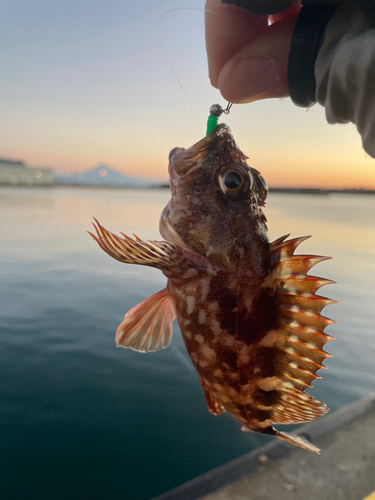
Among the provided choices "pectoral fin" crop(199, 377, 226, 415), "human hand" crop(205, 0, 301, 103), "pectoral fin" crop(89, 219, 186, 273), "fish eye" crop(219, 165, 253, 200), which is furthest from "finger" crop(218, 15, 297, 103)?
"pectoral fin" crop(199, 377, 226, 415)

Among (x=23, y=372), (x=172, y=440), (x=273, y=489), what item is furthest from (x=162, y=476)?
(x=23, y=372)

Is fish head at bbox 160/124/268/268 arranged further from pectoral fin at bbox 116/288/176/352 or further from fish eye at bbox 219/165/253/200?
pectoral fin at bbox 116/288/176/352

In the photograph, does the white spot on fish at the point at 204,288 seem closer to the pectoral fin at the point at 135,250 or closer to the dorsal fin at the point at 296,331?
the pectoral fin at the point at 135,250

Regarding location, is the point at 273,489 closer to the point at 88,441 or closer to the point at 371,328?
the point at 88,441

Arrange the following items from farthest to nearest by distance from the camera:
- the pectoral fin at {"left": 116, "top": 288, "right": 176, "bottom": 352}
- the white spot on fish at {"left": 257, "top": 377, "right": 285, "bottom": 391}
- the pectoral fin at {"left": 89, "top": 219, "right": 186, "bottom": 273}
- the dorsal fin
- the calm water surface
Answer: the calm water surface < the pectoral fin at {"left": 116, "top": 288, "right": 176, "bottom": 352} < the white spot on fish at {"left": 257, "top": 377, "right": 285, "bottom": 391} < the dorsal fin < the pectoral fin at {"left": 89, "top": 219, "right": 186, "bottom": 273}

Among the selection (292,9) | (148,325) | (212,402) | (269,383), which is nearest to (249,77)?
(292,9)

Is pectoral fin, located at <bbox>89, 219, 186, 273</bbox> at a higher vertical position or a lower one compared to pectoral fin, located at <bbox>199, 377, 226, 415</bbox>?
higher
